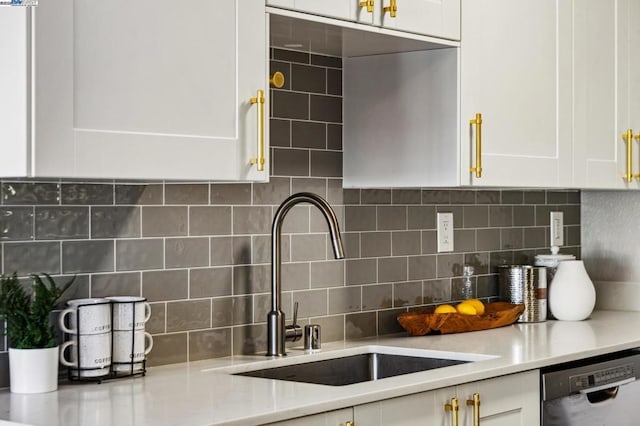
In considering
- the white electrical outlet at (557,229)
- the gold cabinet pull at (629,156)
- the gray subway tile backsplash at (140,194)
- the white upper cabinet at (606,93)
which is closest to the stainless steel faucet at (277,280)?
the gray subway tile backsplash at (140,194)

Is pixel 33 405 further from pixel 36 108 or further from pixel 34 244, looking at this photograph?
pixel 36 108

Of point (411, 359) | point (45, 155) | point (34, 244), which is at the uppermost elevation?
point (45, 155)

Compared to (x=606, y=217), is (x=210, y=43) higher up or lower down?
higher up

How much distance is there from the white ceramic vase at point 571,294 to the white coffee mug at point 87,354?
197 cm

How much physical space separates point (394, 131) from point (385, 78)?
169 millimetres

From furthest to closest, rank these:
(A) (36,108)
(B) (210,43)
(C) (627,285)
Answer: (C) (627,285) < (B) (210,43) < (A) (36,108)

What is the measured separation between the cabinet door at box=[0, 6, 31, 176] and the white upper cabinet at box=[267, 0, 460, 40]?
2.31 feet

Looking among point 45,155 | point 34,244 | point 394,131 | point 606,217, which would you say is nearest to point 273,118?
point 394,131

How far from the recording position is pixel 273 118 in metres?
3.11

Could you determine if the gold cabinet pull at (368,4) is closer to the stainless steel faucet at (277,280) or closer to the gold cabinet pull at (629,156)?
the stainless steel faucet at (277,280)

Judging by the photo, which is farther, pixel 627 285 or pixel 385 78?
pixel 627 285

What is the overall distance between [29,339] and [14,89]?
1.98 feet

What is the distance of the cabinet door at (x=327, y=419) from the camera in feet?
7.34

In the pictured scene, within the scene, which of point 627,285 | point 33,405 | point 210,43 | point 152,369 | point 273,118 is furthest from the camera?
point 627,285
